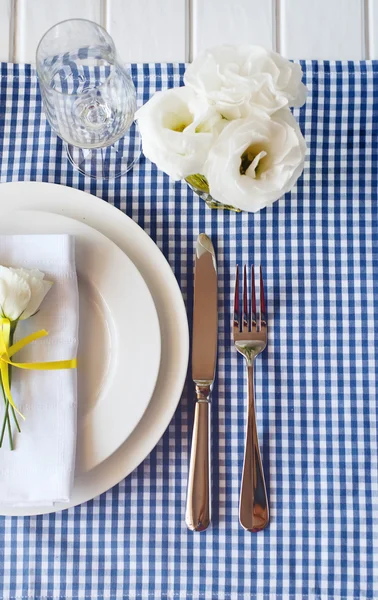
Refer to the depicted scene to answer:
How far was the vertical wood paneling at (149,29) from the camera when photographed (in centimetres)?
72

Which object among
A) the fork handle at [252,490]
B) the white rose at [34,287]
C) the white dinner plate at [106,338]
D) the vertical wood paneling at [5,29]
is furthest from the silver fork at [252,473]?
the vertical wood paneling at [5,29]

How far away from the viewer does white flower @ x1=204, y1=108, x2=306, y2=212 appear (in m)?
0.50

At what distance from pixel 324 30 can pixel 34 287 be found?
0.49m

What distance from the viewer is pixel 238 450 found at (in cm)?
67

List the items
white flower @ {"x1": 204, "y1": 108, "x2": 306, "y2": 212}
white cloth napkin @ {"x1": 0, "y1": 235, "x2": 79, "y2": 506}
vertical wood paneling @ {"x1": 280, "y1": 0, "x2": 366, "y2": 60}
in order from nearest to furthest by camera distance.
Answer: white flower @ {"x1": 204, "y1": 108, "x2": 306, "y2": 212}
white cloth napkin @ {"x1": 0, "y1": 235, "x2": 79, "y2": 506}
vertical wood paneling @ {"x1": 280, "y1": 0, "x2": 366, "y2": 60}

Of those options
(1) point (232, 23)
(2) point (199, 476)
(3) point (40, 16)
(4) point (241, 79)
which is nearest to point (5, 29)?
(3) point (40, 16)

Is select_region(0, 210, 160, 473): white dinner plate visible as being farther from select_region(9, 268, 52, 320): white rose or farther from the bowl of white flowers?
the bowl of white flowers

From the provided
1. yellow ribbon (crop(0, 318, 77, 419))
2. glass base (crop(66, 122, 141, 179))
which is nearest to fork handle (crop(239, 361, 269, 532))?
yellow ribbon (crop(0, 318, 77, 419))

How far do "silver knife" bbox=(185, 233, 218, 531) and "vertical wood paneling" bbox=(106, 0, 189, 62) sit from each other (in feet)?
0.82

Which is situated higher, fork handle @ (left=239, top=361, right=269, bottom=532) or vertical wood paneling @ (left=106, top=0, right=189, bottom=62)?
vertical wood paneling @ (left=106, top=0, right=189, bottom=62)

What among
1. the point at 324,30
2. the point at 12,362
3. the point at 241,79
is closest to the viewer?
the point at 241,79

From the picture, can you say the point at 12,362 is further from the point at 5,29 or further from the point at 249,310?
the point at 5,29

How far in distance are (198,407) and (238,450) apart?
0.08 meters

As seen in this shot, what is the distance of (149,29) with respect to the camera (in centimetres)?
72
